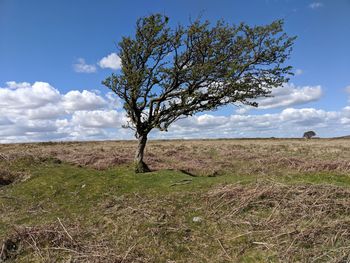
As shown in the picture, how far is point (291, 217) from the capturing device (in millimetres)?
10789

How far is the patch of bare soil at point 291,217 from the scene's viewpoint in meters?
8.66

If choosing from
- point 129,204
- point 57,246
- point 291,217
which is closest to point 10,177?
point 129,204

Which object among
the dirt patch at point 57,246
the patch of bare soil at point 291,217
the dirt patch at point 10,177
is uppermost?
the dirt patch at point 10,177

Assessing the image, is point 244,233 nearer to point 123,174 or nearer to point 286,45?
point 123,174

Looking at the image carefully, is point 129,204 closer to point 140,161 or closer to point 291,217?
point 291,217

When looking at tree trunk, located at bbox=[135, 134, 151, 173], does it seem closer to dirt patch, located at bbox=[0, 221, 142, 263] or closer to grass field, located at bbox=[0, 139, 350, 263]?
grass field, located at bbox=[0, 139, 350, 263]

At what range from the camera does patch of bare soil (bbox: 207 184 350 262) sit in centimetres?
866

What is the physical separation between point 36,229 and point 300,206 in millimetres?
8520

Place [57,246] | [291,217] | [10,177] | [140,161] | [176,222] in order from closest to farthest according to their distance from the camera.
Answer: [57,246]
[291,217]
[176,222]
[10,177]
[140,161]

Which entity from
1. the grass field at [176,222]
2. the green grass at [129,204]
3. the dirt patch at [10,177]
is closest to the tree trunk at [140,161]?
the green grass at [129,204]

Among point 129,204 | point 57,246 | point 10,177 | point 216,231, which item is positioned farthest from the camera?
point 10,177

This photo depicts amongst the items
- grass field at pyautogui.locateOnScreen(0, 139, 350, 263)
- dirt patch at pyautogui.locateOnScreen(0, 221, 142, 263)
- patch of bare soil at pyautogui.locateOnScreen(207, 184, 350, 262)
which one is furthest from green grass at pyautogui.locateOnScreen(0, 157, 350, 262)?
patch of bare soil at pyautogui.locateOnScreen(207, 184, 350, 262)

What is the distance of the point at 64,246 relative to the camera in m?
9.96

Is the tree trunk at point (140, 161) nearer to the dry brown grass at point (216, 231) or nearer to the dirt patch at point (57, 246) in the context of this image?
the dry brown grass at point (216, 231)
